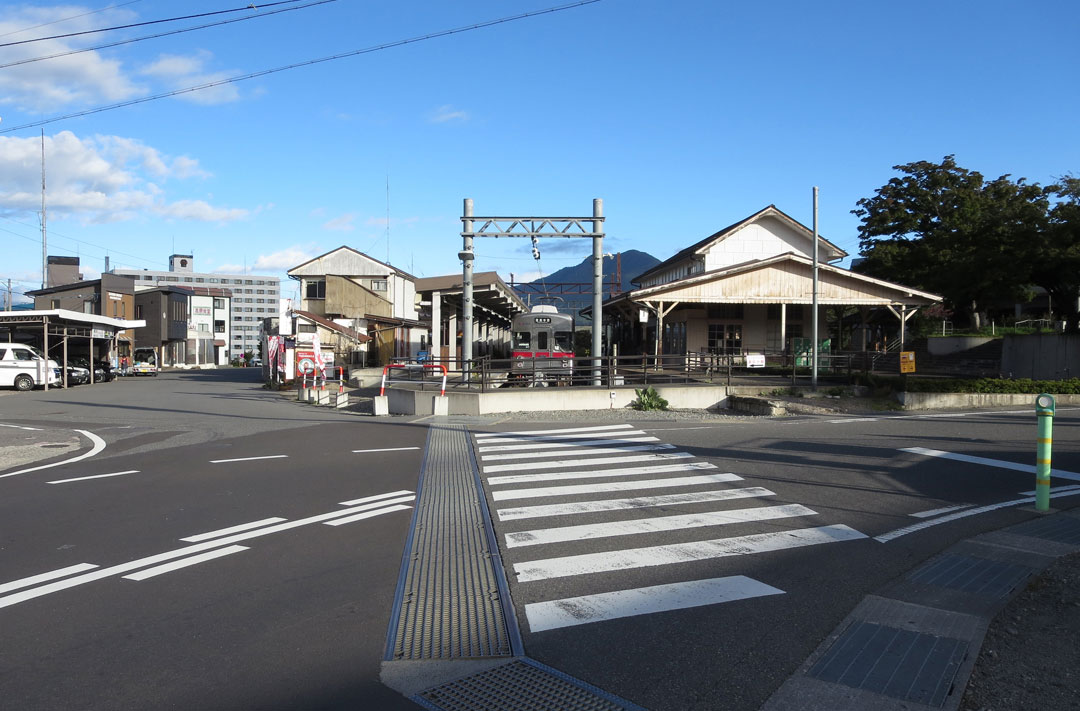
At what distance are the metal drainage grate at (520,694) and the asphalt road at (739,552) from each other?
11cm

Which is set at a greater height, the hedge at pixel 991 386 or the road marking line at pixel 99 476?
the hedge at pixel 991 386

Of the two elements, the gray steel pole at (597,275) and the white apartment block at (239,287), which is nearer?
the gray steel pole at (597,275)

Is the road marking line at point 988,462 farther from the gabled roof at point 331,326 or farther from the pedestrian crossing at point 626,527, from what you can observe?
the gabled roof at point 331,326

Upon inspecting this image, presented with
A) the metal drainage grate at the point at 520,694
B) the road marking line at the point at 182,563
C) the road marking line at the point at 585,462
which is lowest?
the metal drainage grate at the point at 520,694

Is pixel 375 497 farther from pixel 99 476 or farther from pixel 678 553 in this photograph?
pixel 99 476

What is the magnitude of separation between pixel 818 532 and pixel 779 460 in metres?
4.47

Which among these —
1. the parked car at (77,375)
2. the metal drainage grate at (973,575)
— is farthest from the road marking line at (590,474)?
the parked car at (77,375)

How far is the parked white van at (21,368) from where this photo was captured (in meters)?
32.0

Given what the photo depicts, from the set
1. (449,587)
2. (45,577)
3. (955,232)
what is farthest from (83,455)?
(955,232)

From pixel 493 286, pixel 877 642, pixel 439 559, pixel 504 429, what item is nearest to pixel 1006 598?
pixel 877 642

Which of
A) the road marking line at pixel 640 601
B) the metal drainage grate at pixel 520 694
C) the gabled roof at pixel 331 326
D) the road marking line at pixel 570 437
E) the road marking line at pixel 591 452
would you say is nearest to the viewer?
the metal drainage grate at pixel 520 694

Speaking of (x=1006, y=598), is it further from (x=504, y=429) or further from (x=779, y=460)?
(x=504, y=429)

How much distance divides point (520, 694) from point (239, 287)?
167721 mm

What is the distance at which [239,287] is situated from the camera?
Answer: 15850 cm
